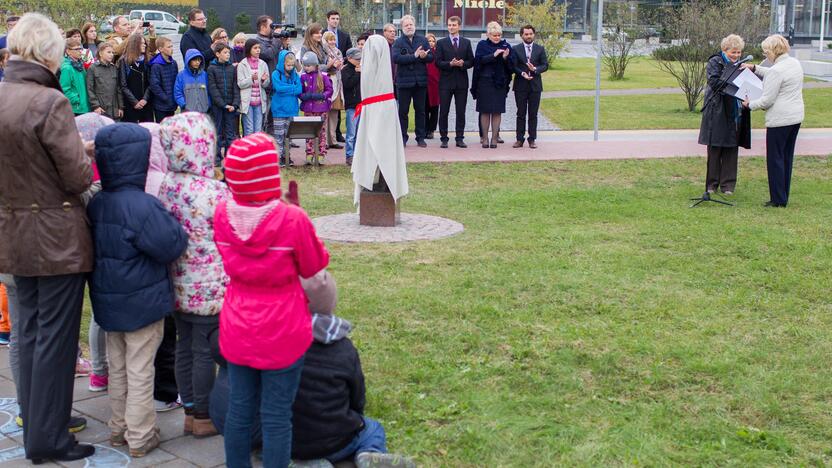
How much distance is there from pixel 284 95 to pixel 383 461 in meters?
10.5

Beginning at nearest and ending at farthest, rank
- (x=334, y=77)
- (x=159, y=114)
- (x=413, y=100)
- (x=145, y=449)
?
1. (x=145, y=449)
2. (x=159, y=114)
3. (x=334, y=77)
4. (x=413, y=100)

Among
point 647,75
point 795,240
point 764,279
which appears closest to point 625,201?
point 795,240

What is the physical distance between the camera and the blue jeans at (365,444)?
4676 mm

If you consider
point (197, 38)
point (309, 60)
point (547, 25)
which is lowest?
point (309, 60)

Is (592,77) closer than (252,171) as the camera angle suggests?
No

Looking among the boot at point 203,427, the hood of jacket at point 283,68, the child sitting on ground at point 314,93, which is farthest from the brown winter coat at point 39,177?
the child sitting on ground at point 314,93

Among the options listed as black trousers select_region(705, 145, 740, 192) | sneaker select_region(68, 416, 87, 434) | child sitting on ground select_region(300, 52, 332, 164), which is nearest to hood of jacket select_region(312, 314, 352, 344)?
sneaker select_region(68, 416, 87, 434)

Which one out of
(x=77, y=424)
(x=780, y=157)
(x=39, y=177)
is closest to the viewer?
(x=39, y=177)

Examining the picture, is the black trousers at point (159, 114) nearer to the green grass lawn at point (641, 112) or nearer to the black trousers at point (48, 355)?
the green grass lawn at point (641, 112)

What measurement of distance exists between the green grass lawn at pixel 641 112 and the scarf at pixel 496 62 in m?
4.07

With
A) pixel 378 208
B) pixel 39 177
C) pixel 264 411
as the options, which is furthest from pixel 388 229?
pixel 264 411

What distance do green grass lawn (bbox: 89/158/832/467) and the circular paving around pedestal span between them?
24cm

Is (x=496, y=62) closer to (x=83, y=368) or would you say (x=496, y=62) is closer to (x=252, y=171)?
(x=83, y=368)

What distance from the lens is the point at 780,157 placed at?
37.8 feet
